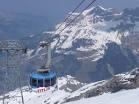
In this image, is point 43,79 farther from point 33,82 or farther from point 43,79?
point 33,82

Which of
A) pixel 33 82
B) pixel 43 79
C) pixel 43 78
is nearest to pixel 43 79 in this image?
pixel 43 79

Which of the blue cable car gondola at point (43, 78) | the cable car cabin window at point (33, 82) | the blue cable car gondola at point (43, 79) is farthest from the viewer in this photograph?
the cable car cabin window at point (33, 82)

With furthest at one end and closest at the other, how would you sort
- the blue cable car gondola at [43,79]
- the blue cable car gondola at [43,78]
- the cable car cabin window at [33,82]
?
the cable car cabin window at [33,82] < the blue cable car gondola at [43,79] < the blue cable car gondola at [43,78]

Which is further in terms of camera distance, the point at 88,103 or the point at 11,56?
the point at 11,56

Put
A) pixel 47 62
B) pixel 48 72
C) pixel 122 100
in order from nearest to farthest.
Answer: pixel 122 100
pixel 47 62
pixel 48 72

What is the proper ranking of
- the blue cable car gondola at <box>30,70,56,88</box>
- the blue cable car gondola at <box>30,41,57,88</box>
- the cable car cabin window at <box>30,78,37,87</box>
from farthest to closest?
the cable car cabin window at <box>30,78,37,87</box>
the blue cable car gondola at <box>30,70,56,88</box>
the blue cable car gondola at <box>30,41,57,88</box>

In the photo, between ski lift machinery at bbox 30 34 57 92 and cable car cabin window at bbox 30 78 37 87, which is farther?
cable car cabin window at bbox 30 78 37 87

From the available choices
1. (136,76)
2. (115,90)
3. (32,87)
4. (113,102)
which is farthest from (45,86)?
(113,102)

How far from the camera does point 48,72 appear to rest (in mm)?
80938

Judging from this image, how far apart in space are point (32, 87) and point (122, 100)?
44099mm

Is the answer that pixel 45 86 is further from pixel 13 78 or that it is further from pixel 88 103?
pixel 88 103

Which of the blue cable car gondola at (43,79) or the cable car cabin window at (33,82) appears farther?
the cable car cabin window at (33,82)

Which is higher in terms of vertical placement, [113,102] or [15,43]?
[15,43]

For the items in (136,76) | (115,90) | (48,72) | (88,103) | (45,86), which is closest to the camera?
(88,103)
